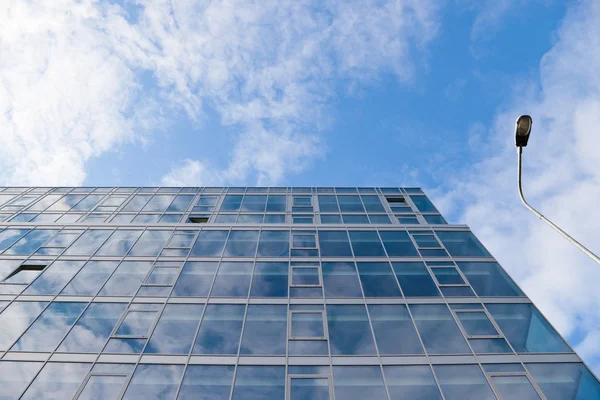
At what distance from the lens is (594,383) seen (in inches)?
500

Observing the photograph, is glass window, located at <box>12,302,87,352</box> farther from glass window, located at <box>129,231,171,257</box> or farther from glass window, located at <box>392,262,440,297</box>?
glass window, located at <box>392,262,440,297</box>

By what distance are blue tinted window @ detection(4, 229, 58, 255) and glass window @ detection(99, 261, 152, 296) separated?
5546mm

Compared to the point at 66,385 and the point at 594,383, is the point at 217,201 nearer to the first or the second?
the point at 66,385

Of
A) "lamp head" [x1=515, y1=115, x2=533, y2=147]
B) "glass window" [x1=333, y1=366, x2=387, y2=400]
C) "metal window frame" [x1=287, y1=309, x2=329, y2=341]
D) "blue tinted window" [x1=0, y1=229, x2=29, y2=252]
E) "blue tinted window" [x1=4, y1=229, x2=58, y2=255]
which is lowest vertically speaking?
"glass window" [x1=333, y1=366, x2=387, y2=400]

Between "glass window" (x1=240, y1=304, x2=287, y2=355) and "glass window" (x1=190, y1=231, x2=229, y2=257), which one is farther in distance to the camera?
"glass window" (x1=190, y1=231, x2=229, y2=257)

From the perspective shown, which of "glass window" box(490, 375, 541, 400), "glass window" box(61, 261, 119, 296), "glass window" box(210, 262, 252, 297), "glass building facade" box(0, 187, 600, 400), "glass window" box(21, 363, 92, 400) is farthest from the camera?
"glass window" box(210, 262, 252, 297)

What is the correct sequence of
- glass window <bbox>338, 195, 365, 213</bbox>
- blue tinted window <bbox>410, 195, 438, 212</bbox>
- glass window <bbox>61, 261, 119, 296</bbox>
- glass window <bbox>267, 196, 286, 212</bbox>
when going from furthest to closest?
1. glass window <bbox>267, 196, 286, 212</bbox>
2. glass window <bbox>338, 195, 365, 213</bbox>
3. blue tinted window <bbox>410, 195, 438, 212</bbox>
4. glass window <bbox>61, 261, 119, 296</bbox>

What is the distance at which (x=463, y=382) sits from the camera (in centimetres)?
1284

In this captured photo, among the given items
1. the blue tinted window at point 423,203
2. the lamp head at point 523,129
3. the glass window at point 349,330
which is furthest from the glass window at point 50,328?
the blue tinted window at point 423,203

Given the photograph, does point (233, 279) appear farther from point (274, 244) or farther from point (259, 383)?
point (259, 383)

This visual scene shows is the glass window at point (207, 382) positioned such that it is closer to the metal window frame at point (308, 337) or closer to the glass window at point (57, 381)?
the metal window frame at point (308, 337)

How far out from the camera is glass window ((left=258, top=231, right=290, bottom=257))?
2006 cm

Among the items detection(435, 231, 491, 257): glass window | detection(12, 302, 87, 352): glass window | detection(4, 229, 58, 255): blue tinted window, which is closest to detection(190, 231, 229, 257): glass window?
detection(12, 302, 87, 352): glass window

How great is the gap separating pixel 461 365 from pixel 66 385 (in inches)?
526
